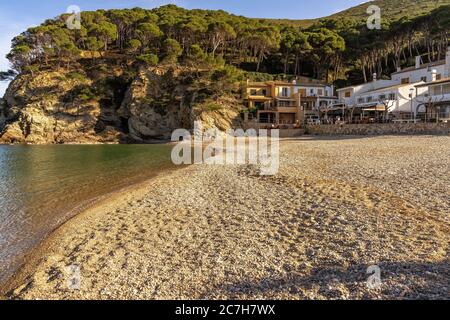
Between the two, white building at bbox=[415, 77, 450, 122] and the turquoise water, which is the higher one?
white building at bbox=[415, 77, 450, 122]

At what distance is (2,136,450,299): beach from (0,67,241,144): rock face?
4297cm

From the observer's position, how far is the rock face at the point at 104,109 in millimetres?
57438

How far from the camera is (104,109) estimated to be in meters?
61.5

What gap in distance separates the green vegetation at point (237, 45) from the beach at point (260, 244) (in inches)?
1834

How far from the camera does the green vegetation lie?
6191cm

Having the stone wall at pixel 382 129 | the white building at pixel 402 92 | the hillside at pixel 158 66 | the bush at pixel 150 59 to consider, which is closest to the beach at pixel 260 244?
the stone wall at pixel 382 129

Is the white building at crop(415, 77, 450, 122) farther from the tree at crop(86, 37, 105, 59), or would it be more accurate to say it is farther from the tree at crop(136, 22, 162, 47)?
the tree at crop(86, 37, 105, 59)

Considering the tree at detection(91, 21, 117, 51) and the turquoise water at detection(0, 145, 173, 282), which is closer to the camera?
the turquoise water at detection(0, 145, 173, 282)

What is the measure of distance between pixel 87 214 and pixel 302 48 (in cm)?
6451

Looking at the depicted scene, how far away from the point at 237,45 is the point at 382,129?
4405 cm

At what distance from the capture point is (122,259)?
295 inches

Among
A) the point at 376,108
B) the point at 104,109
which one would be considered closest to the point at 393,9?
the point at 376,108

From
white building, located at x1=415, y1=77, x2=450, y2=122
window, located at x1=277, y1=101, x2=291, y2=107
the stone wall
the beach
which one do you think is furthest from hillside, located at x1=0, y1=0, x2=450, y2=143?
the beach

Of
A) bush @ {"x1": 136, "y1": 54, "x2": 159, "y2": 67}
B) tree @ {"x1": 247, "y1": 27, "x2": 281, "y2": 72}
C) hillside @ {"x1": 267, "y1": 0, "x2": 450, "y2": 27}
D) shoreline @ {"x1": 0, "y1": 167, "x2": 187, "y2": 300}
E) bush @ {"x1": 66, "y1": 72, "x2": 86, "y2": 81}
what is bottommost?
shoreline @ {"x1": 0, "y1": 167, "x2": 187, "y2": 300}
